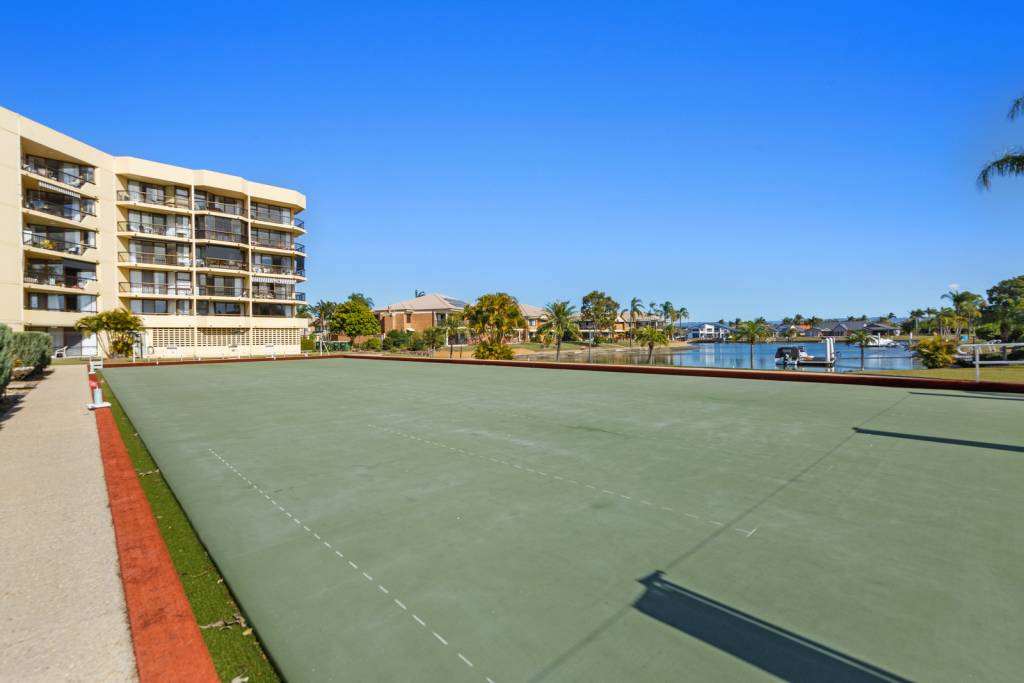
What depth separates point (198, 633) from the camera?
99.5 inches

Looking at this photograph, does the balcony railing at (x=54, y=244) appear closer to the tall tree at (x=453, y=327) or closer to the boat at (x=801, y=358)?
the tall tree at (x=453, y=327)

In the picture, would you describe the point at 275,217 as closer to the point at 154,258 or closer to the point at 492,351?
the point at 154,258

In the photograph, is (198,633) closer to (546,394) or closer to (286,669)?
(286,669)

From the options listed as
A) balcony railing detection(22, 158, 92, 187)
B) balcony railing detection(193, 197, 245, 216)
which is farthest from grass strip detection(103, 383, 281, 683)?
balcony railing detection(193, 197, 245, 216)

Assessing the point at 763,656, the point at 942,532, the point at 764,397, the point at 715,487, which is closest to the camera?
the point at 763,656

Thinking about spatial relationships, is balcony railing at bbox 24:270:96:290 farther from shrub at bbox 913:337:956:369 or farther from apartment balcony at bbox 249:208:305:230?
shrub at bbox 913:337:956:369

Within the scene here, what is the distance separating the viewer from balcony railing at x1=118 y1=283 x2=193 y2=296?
38594 mm

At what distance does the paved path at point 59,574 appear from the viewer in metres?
2.38

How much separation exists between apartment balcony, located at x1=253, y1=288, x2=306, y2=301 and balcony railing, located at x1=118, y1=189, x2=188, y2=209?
9.17m

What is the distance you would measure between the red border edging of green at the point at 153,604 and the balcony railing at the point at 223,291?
44271mm

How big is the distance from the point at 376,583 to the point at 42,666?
1587mm

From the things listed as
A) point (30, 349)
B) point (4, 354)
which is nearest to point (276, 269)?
point (30, 349)

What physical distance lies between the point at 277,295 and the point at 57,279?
51.8 ft

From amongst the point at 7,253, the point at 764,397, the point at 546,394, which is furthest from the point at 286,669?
the point at 7,253
